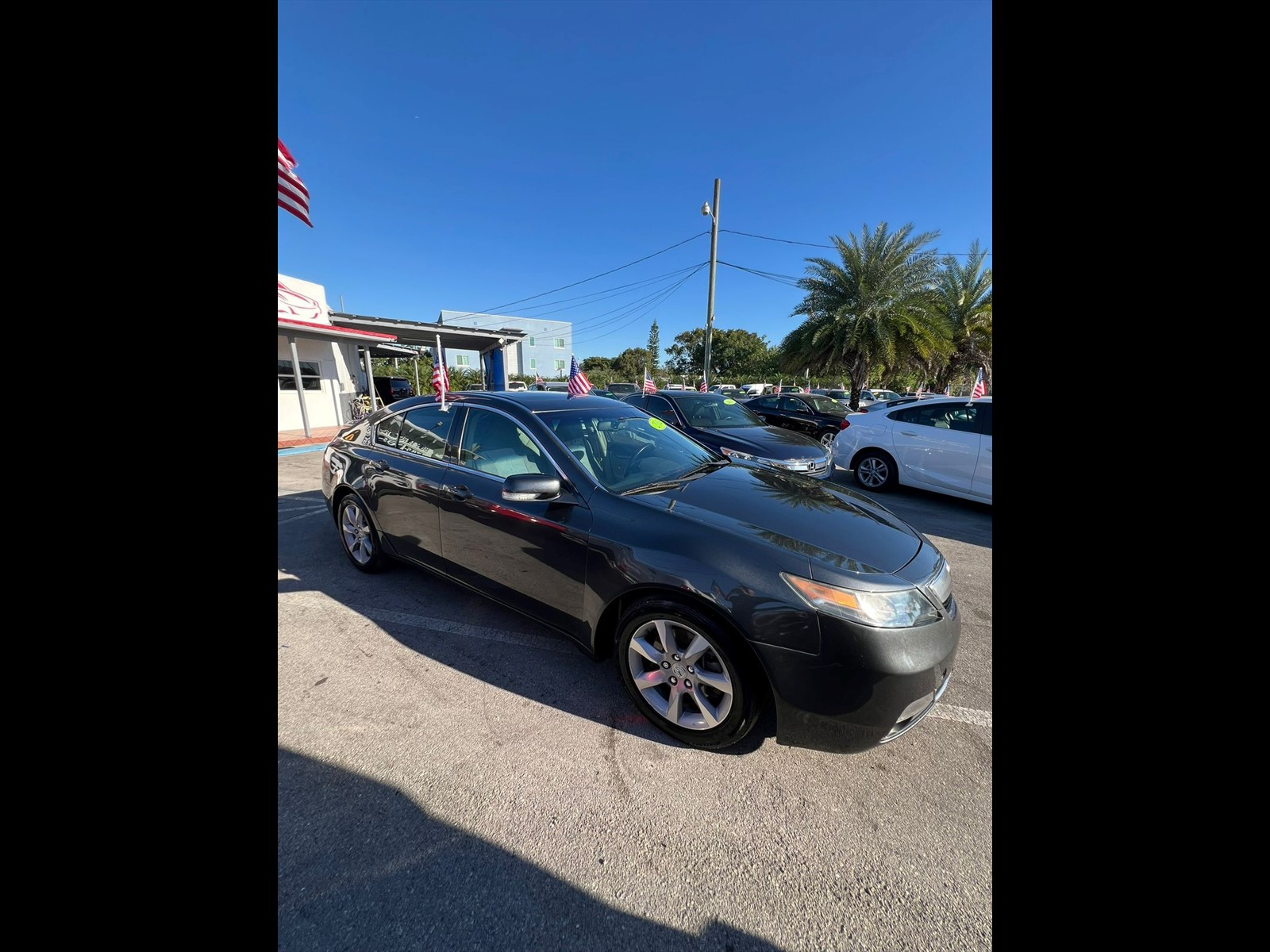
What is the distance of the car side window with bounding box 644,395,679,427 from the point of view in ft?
23.4

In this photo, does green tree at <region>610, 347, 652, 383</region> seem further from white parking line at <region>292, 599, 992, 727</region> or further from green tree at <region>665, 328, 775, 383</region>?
white parking line at <region>292, 599, 992, 727</region>

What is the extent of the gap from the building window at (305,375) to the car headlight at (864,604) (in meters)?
15.8

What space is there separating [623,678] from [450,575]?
1.47 m

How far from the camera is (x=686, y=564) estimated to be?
2021mm

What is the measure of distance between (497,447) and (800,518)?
1895 mm

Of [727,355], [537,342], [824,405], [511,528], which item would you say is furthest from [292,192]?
[727,355]

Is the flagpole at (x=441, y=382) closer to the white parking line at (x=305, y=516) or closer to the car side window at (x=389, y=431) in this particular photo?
the car side window at (x=389, y=431)

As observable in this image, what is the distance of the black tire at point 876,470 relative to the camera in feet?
22.3

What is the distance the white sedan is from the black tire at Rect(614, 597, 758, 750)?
510cm

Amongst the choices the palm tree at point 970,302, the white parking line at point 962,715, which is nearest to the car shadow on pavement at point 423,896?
the white parking line at point 962,715

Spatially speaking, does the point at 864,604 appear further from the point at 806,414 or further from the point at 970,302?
the point at 970,302
